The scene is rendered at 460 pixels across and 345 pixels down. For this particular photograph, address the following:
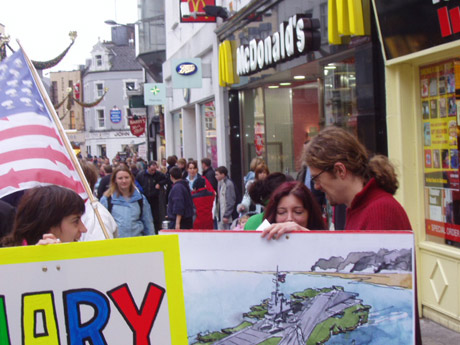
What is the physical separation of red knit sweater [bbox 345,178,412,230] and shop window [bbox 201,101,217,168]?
13.8 m

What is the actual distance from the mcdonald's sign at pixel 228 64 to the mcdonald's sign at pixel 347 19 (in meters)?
5.79

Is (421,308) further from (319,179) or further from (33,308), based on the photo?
(33,308)

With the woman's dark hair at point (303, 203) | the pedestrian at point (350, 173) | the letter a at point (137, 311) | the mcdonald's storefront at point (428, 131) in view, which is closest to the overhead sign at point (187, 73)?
the mcdonald's storefront at point (428, 131)

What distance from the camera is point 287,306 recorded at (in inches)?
92.1

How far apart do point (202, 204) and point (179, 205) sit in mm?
1059

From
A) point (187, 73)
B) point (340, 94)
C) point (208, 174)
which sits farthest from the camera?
point (187, 73)

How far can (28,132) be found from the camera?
155 inches

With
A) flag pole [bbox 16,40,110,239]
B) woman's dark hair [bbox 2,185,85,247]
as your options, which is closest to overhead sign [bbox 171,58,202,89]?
flag pole [bbox 16,40,110,239]

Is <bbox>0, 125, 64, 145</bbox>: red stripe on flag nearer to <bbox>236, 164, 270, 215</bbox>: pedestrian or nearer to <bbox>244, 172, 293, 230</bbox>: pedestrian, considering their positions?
<bbox>244, 172, 293, 230</bbox>: pedestrian

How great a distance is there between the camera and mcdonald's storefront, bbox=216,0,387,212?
24.7 ft

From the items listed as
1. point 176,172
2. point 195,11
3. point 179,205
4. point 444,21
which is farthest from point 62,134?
point 195,11

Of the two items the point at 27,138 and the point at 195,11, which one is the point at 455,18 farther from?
the point at 195,11

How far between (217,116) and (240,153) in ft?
4.18

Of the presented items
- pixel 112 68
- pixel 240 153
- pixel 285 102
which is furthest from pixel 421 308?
pixel 112 68
